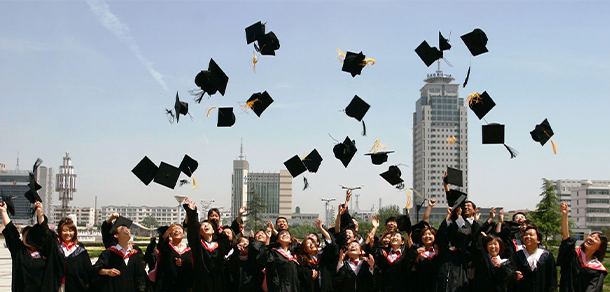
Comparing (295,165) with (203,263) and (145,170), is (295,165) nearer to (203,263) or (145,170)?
(145,170)

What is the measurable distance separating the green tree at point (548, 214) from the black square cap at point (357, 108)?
2452 centimetres

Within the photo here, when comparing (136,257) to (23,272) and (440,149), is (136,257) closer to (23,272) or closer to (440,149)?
(23,272)

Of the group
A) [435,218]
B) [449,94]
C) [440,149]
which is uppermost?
[449,94]

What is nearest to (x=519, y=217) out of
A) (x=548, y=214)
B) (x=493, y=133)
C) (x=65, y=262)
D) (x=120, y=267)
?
(x=493, y=133)

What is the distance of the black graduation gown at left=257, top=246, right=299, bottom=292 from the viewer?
24.7 feet

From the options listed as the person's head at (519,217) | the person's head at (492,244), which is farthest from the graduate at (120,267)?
the person's head at (519,217)

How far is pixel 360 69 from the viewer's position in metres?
9.99

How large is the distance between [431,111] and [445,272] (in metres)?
149

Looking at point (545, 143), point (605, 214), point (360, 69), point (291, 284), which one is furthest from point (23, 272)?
point (605, 214)

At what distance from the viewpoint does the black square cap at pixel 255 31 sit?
9828mm

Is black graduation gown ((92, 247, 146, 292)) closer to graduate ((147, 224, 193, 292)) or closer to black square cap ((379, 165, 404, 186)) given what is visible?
graduate ((147, 224, 193, 292))

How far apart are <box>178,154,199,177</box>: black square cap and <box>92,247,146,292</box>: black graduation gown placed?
7.98 ft

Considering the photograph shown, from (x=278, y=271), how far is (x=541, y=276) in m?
3.06

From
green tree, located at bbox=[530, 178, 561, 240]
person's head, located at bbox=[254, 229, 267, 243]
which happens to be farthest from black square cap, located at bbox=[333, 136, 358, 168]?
green tree, located at bbox=[530, 178, 561, 240]
